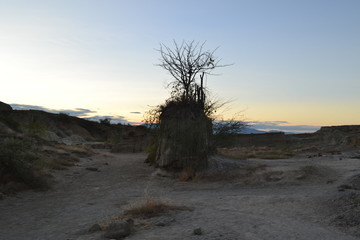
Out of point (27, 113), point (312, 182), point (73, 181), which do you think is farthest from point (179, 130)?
point (27, 113)

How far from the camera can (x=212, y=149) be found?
1559cm

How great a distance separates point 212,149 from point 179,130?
1.90 metres

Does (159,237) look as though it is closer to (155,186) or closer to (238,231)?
(238,231)

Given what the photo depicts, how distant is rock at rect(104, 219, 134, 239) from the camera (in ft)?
17.3

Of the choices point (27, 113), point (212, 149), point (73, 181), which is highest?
point (27, 113)

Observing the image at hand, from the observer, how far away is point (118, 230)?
5.36 metres

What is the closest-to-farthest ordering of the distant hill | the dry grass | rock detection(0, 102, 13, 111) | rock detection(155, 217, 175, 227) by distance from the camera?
rock detection(155, 217, 175, 227)
the dry grass
the distant hill
rock detection(0, 102, 13, 111)

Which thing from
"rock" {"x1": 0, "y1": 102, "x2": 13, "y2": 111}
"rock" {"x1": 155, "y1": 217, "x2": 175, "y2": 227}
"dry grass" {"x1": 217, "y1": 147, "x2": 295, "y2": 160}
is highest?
"rock" {"x1": 0, "y1": 102, "x2": 13, "y2": 111}

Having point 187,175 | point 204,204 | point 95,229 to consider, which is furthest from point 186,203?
point 187,175

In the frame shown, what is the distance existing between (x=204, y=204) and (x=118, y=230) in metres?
3.39

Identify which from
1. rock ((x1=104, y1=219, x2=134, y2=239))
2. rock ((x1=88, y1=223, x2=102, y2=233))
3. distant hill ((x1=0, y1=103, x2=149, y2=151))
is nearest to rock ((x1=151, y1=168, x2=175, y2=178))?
rock ((x1=88, y1=223, x2=102, y2=233))

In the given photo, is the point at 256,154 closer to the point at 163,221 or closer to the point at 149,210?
the point at 149,210

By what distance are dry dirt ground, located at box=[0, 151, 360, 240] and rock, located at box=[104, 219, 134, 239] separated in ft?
0.59

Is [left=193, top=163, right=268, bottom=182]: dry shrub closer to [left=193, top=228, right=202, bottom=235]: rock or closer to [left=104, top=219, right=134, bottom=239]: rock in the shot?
[left=193, top=228, right=202, bottom=235]: rock
